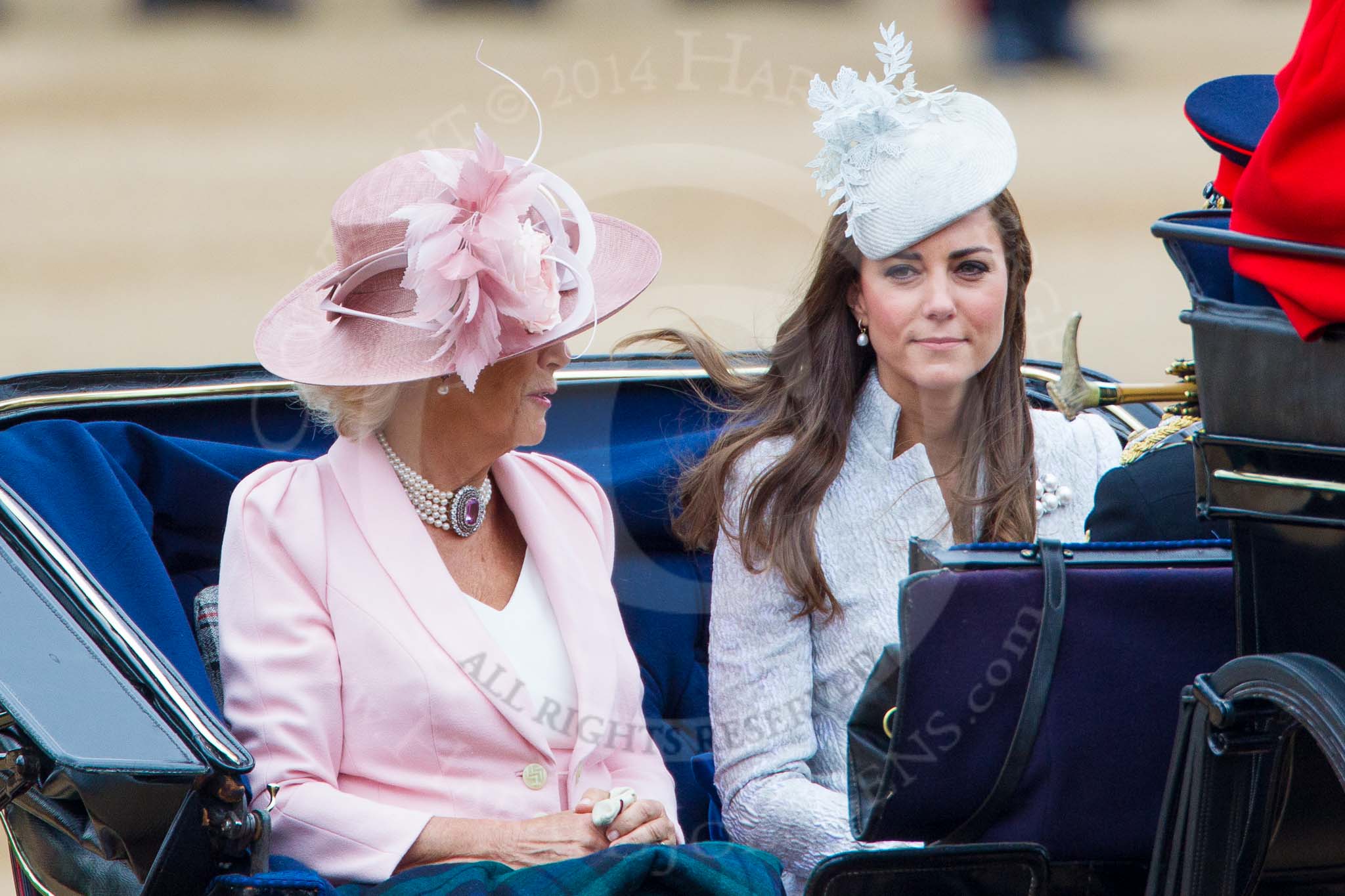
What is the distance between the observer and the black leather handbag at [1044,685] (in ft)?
4.82

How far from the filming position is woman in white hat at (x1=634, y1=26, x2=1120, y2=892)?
198 cm

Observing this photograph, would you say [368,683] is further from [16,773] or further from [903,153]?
[903,153]

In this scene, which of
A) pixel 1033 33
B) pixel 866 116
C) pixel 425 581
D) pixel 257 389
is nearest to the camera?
pixel 425 581

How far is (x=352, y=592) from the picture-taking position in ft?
6.06

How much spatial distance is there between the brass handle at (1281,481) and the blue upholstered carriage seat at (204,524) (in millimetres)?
1215

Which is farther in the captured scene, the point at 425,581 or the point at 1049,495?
the point at 1049,495

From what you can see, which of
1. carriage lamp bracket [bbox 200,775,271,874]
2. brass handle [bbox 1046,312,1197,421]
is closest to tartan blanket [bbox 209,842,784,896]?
carriage lamp bracket [bbox 200,775,271,874]

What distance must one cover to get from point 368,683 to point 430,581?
0.48ft

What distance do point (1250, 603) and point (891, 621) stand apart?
2.45 feet

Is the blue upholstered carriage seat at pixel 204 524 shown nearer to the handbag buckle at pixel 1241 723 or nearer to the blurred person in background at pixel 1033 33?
the handbag buckle at pixel 1241 723

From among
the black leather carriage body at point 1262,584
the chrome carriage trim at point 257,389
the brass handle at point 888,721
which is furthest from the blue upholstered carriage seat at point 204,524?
the black leather carriage body at point 1262,584

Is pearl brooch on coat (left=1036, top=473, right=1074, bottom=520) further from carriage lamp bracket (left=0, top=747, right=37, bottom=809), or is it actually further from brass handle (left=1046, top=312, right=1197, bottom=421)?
carriage lamp bracket (left=0, top=747, right=37, bottom=809)

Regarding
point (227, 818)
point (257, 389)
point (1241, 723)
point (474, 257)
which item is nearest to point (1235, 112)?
point (1241, 723)

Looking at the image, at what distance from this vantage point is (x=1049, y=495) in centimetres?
212
